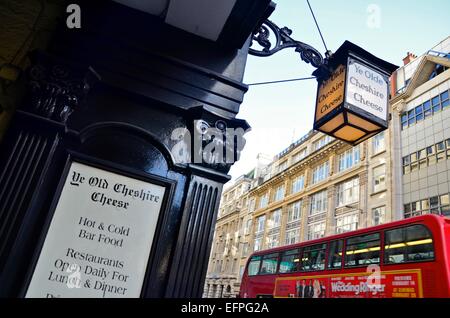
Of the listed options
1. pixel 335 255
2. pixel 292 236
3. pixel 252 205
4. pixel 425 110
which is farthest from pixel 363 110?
pixel 252 205

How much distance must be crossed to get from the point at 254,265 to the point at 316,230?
12.5 m

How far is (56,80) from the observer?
242cm

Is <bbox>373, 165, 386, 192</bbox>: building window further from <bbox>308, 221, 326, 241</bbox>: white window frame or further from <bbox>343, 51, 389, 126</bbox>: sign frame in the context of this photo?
<bbox>343, 51, 389, 126</bbox>: sign frame

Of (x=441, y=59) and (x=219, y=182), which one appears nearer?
(x=219, y=182)

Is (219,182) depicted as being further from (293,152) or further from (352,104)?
(293,152)

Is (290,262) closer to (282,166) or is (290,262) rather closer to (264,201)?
(282,166)

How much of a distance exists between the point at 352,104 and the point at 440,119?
17363mm

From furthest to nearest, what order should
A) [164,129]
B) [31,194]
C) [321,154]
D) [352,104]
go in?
1. [321,154]
2. [352,104]
3. [164,129]
4. [31,194]

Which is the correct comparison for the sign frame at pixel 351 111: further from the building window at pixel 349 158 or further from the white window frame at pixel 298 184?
the white window frame at pixel 298 184

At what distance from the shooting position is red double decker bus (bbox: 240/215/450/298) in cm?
698

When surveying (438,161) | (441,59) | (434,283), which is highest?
(441,59)

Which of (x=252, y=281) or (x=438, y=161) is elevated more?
(x=438, y=161)

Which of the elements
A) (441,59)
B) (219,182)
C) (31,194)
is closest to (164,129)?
(219,182)

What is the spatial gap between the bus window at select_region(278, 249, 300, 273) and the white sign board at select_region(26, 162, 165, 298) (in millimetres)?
10158
